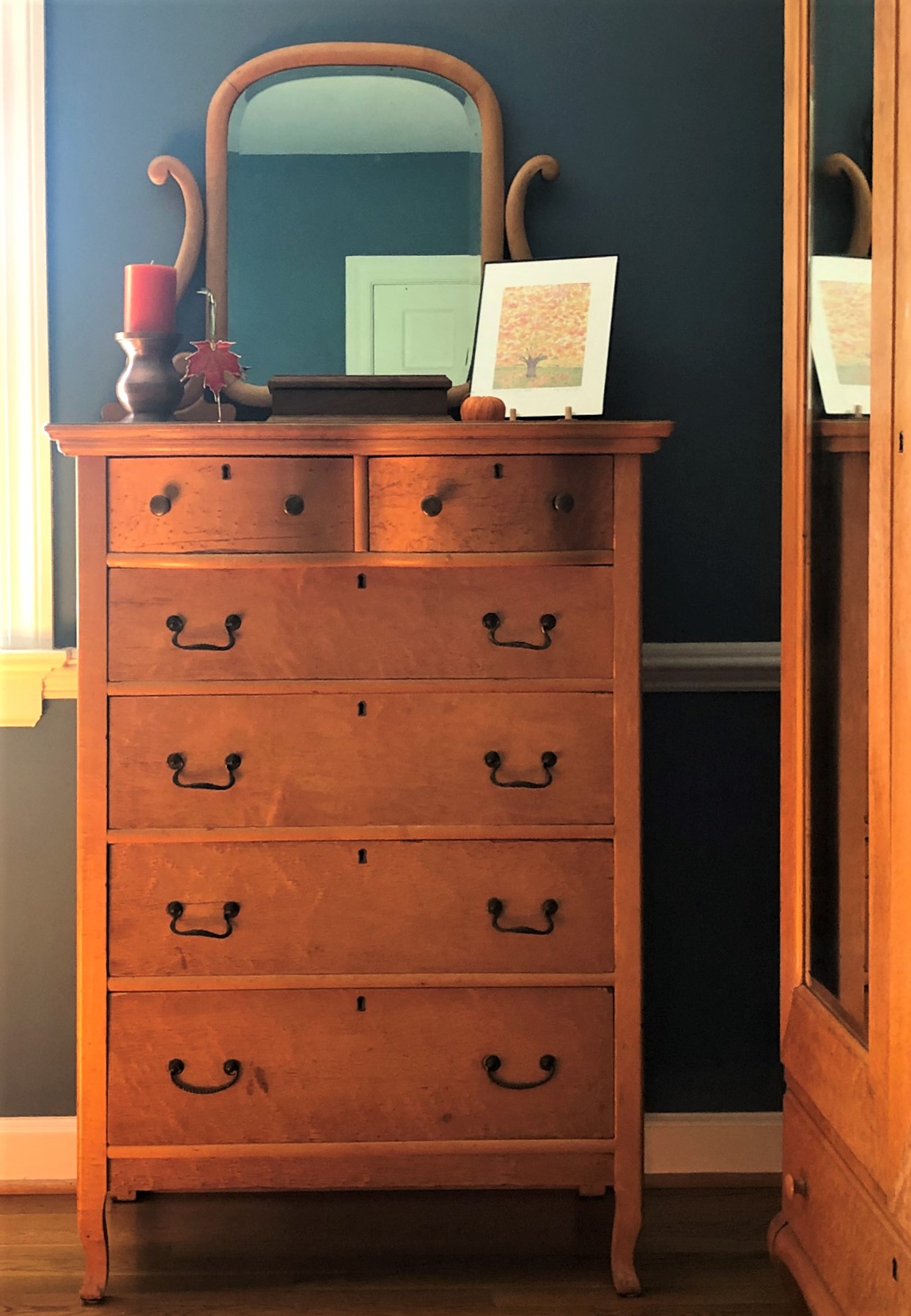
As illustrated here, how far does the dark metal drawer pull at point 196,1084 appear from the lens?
A: 6.18 feet

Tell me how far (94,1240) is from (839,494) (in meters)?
1.65

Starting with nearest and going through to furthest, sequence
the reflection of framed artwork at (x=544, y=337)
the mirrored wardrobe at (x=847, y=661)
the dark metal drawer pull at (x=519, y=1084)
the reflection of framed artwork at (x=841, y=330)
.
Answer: the mirrored wardrobe at (x=847, y=661) → the reflection of framed artwork at (x=841, y=330) → the dark metal drawer pull at (x=519, y=1084) → the reflection of framed artwork at (x=544, y=337)

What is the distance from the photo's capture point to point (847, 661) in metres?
1.66

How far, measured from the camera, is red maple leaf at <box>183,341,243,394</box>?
7.04 ft

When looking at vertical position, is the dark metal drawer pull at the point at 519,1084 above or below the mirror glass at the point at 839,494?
below

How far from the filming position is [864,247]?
153 cm

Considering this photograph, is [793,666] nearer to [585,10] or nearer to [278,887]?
[278,887]

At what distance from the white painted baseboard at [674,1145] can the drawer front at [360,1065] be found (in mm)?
602

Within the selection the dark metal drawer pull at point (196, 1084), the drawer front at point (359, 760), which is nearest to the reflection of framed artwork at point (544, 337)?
the drawer front at point (359, 760)

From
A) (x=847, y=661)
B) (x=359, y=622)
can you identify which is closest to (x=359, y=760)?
(x=359, y=622)

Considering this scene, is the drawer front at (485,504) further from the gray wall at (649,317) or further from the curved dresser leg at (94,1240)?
the curved dresser leg at (94,1240)

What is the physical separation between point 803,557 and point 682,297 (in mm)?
860

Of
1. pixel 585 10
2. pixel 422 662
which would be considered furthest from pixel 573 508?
pixel 585 10

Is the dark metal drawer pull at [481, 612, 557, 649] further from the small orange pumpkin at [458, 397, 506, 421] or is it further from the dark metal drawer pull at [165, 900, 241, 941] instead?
the dark metal drawer pull at [165, 900, 241, 941]
